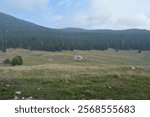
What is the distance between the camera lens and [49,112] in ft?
31.4

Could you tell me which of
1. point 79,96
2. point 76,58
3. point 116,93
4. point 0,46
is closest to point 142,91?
point 116,93

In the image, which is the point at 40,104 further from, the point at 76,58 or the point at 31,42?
the point at 31,42

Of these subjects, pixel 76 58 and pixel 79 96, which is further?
pixel 76 58

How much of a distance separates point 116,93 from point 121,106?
5426 millimetres

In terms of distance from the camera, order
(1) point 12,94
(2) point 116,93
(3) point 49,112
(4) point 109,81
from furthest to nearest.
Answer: (4) point 109,81
(2) point 116,93
(1) point 12,94
(3) point 49,112

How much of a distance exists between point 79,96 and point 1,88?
3673mm

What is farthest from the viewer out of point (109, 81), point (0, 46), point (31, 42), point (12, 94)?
point (31, 42)

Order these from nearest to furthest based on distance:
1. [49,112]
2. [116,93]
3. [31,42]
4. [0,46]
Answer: [49,112] → [116,93] → [0,46] → [31,42]

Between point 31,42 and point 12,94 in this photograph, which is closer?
point 12,94

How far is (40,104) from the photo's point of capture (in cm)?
1015

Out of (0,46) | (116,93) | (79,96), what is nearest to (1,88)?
(79,96)

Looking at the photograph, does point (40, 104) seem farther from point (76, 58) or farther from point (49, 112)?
point (76, 58)

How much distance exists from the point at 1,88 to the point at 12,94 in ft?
3.77

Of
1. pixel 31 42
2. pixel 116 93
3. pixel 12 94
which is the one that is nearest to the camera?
pixel 12 94
